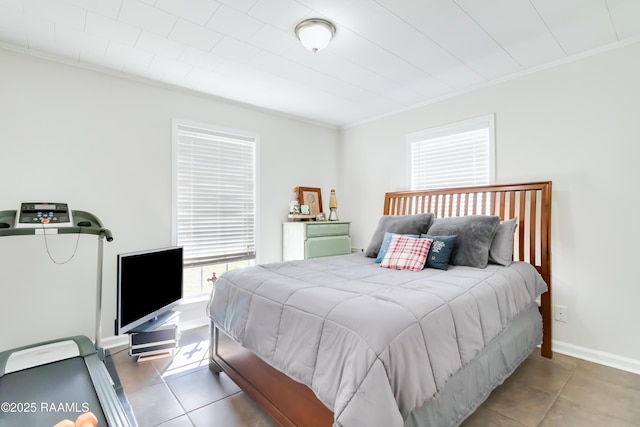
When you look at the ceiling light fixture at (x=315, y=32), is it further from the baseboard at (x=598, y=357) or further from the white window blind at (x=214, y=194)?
the baseboard at (x=598, y=357)

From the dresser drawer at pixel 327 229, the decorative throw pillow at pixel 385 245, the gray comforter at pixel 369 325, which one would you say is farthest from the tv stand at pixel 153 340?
the decorative throw pillow at pixel 385 245

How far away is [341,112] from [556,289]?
3006 mm

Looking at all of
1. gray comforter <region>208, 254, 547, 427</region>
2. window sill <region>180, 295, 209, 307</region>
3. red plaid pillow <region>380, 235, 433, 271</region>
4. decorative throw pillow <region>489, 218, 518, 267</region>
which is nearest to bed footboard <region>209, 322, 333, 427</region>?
gray comforter <region>208, 254, 547, 427</region>

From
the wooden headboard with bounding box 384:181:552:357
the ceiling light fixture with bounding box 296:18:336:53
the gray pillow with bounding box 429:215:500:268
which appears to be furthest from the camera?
the wooden headboard with bounding box 384:181:552:357

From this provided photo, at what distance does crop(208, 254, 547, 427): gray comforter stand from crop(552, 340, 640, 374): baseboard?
80 cm

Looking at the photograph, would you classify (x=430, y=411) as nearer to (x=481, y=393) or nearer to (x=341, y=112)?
(x=481, y=393)

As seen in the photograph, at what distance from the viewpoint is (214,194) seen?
353 cm

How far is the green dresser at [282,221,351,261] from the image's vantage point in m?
3.77

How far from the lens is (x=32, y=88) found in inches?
97.6

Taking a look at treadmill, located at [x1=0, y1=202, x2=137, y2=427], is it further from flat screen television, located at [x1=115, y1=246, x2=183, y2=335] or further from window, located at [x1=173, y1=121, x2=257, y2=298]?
window, located at [x1=173, y1=121, x2=257, y2=298]

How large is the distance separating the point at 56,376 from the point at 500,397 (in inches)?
108

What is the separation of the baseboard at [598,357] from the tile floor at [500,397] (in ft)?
A: 0.26

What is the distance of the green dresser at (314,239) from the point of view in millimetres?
3770

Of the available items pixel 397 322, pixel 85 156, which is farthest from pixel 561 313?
pixel 85 156
